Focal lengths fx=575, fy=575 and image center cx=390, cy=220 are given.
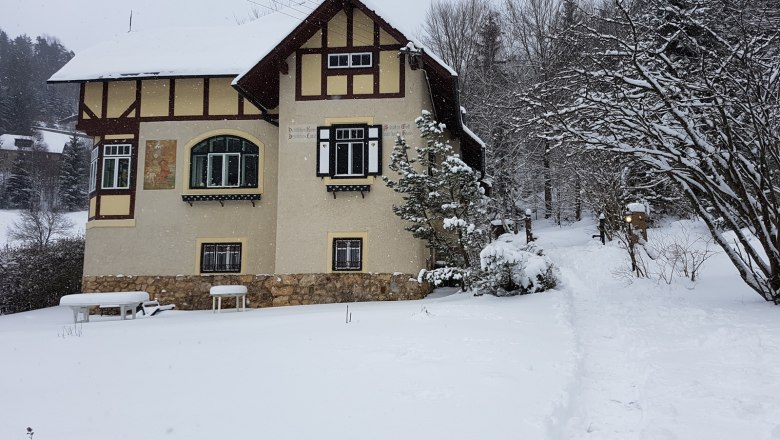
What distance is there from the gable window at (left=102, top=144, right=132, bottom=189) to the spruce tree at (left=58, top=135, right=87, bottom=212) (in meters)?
39.0

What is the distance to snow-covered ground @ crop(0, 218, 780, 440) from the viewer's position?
385 centimetres

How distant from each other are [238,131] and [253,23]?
18.5ft

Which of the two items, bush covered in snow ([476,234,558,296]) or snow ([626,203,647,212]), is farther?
snow ([626,203,647,212])

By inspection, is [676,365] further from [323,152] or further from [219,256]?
[219,256]

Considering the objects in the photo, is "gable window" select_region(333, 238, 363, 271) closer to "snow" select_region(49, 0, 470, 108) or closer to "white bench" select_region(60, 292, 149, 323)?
"white bench" select_region(60, 292, 149, 323)

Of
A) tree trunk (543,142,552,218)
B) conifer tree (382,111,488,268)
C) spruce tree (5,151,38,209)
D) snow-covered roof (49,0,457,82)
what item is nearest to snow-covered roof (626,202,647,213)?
conifer tree (382,111,488,268)

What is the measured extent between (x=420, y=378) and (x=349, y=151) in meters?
10.6

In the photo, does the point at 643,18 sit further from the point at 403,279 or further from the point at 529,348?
the point at 403,279

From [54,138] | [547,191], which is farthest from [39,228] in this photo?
[54,138]

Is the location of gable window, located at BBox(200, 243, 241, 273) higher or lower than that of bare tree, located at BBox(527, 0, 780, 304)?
lower

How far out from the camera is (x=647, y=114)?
8.82 meters

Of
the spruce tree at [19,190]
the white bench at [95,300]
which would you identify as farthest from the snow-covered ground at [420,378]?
the spruce tree at [19,190]

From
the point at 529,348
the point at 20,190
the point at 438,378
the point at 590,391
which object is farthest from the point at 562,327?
the point at 20,190

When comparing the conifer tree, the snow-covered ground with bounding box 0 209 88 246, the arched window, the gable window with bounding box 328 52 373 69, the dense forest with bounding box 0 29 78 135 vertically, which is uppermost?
the dense forest with bounding box 0 29 78 135
